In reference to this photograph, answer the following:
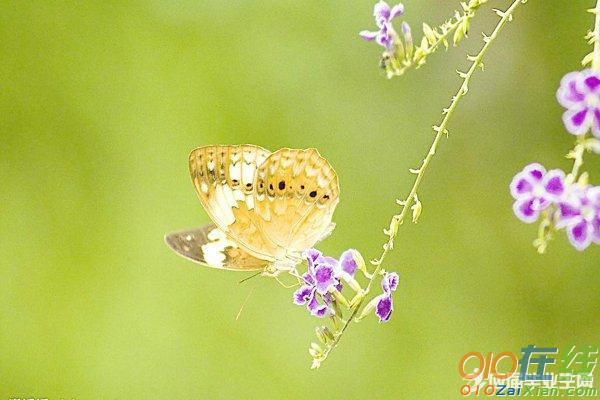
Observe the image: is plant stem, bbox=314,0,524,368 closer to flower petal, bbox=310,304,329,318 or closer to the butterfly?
flower petal, bbox=310,304,329,318

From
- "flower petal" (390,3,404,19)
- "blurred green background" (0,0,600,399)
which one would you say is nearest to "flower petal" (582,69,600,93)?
"flower petal" (390,3,404,19)

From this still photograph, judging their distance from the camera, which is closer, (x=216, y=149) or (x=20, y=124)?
(x=216, y=149)

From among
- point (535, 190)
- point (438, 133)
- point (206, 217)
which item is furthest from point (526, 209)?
point (206, 217)

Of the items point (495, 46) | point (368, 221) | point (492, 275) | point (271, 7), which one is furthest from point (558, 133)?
point (271, 7)

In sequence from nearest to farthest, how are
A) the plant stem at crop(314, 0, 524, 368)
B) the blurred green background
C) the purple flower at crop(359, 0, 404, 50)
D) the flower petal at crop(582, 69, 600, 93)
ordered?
the flower petal at crop(582, 69, 600, 93)
the plant stem at crop(314, 0, 524, 368)
the purple flower at crop(359, 0, 404, 50)
the blurred green background

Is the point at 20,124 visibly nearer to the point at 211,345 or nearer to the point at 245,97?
the point at 245,97

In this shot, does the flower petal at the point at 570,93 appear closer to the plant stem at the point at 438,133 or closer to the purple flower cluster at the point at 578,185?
the purple flower cluster at the point at 578,185
